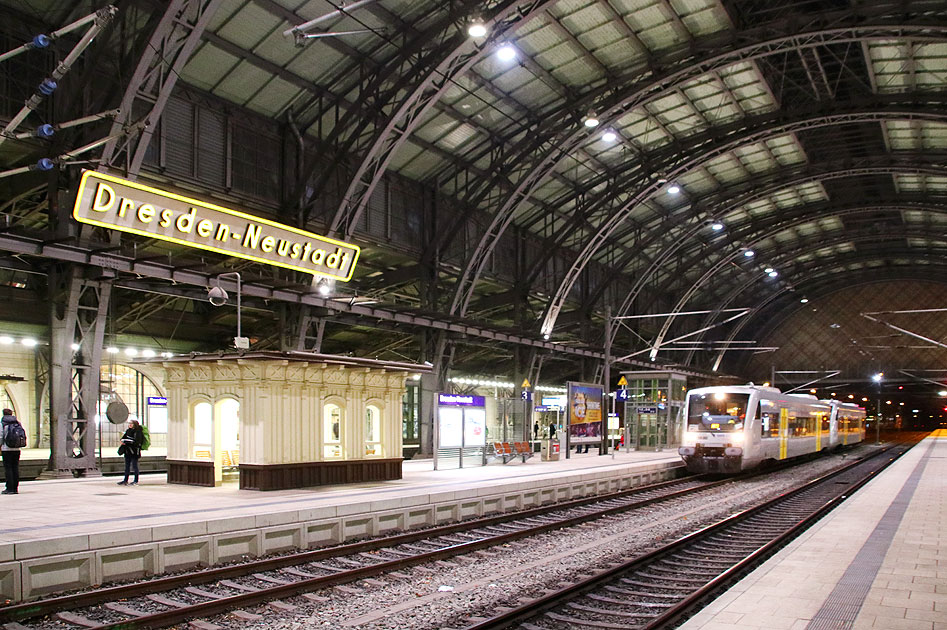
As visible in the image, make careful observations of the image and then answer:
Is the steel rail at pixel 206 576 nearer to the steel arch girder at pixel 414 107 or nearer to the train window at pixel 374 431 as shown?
the train window at pixel 374 431

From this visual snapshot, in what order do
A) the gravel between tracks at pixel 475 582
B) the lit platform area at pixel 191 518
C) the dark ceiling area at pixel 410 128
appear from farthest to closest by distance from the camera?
1. the dark ceiling area at pixel 410 128
2. the lit platform area at pixel 191 518
3. the gravel between tracks at pixel 475 582

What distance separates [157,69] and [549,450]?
20175 mm

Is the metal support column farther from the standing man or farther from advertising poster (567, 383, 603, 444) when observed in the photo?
advertising poster (567, 383, 603, 444)

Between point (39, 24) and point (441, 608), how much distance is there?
21.6 meters

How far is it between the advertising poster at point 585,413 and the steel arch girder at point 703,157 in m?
9.57

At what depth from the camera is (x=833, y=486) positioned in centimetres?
2817

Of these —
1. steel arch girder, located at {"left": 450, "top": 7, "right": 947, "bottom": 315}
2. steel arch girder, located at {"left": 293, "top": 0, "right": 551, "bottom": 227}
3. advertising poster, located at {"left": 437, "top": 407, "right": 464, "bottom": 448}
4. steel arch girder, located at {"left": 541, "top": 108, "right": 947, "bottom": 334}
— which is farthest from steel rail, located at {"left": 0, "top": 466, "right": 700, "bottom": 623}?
steel arch girder, located at {"left": 541, "top": 108, "right": 947, "bottom": 334}

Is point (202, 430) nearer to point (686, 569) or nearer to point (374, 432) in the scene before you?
point (374, 432)

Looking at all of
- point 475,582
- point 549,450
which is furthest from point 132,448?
point 549,450

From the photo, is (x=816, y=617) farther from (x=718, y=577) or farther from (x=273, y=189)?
(x=273, y=189)

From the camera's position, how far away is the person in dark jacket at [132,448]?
65.3 feet

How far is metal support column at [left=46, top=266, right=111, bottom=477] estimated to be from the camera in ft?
70.7

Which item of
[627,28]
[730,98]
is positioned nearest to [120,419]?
[627,28]

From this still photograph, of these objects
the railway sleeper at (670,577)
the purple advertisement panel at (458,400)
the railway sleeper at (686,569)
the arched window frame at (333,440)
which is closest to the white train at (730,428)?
the purple advertisement panel at (458,400)
